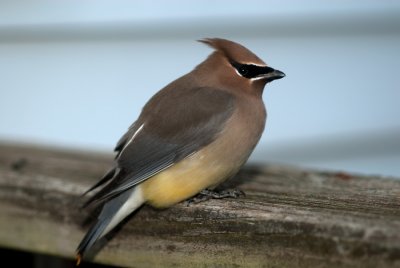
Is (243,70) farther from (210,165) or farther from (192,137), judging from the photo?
(210,165)

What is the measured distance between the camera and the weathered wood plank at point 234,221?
7.98ft

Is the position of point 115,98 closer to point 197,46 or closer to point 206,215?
point 197,46

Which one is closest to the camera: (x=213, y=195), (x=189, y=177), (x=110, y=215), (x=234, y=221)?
(x=234, y=221)

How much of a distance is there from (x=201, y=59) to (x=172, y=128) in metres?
3.12

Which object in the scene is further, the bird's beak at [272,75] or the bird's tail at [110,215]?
the bird's beak at [272,75]

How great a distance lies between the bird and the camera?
3.44 m

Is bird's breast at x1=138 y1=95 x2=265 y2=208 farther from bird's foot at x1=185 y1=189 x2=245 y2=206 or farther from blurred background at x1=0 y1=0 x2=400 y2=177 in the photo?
blurred background at x1=0 y1=0 x2=400 y2=177

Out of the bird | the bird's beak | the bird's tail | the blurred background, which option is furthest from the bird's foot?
the blurred background

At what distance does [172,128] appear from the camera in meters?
3.82

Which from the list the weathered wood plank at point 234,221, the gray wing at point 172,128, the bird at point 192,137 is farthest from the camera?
the gray wing at point 172,128

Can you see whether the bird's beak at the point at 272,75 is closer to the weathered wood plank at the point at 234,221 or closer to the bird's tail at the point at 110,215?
the weathered wood plank at the point at 234,221

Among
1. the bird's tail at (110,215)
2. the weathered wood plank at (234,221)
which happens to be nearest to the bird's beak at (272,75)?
the weathered wood plank at (234,221)

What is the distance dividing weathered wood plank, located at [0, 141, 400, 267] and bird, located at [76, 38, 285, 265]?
13 centimetres

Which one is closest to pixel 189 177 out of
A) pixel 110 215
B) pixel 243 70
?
pixel 110 215
